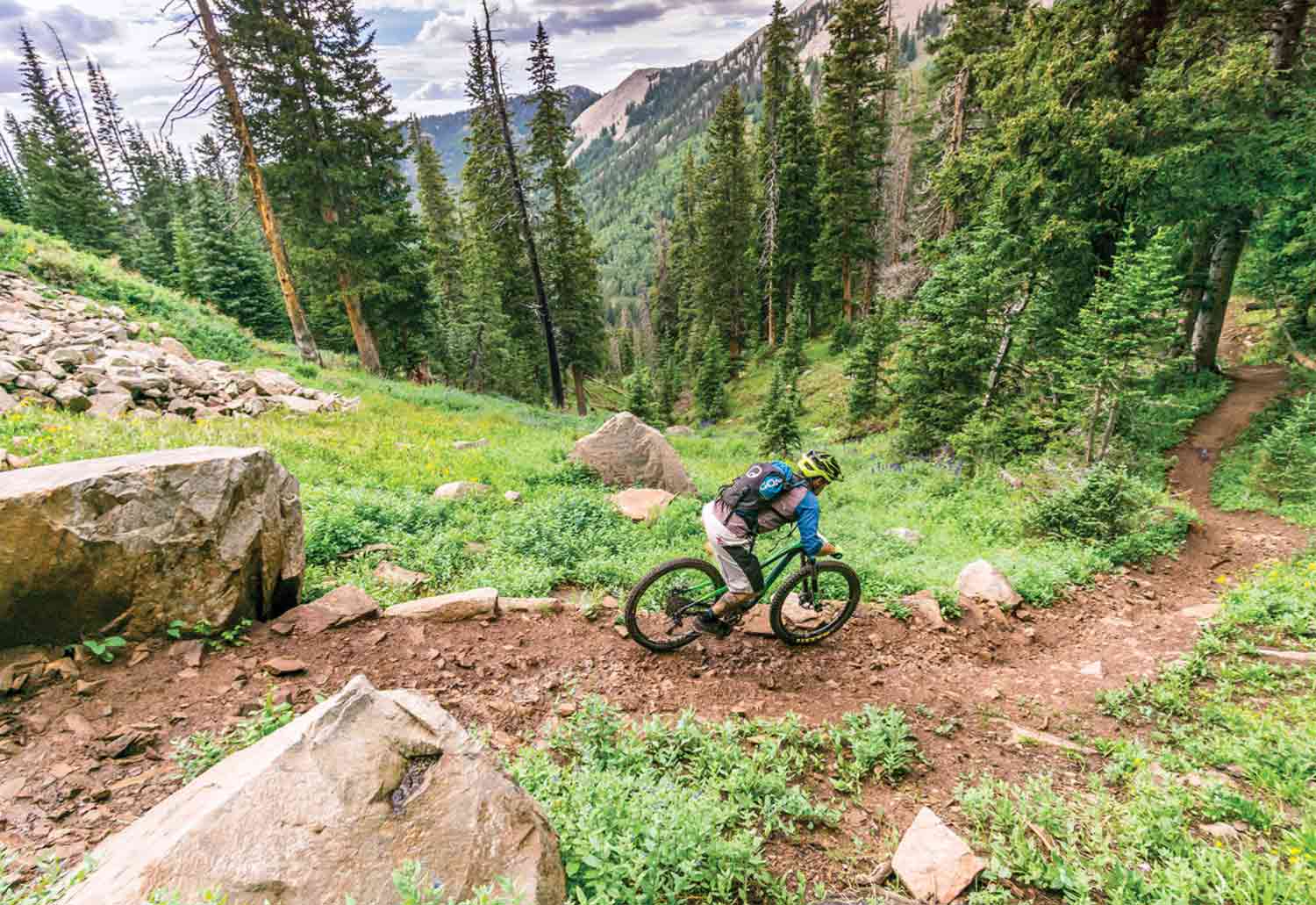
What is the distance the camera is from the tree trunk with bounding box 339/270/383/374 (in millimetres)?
20094

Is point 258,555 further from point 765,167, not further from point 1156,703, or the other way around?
point 765,167

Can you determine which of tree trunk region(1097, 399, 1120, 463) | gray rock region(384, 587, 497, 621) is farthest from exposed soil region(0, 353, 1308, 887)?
tree trunk region(1097, 399, 1120, 463)

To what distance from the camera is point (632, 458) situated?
11500 mm

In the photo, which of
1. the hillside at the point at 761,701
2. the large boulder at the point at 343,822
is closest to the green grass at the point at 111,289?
the hillside at the point at 761,701

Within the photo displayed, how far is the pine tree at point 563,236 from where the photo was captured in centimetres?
2233

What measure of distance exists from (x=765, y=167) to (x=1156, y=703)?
38746 millimetres

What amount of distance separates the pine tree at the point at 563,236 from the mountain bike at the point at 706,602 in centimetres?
2043

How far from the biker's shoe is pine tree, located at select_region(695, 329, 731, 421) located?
29620 millimetres

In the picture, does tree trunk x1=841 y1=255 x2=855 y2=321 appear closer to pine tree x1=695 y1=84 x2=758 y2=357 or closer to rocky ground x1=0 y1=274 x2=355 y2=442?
pine tree x1=695 y1=84 x2=758 y2=357

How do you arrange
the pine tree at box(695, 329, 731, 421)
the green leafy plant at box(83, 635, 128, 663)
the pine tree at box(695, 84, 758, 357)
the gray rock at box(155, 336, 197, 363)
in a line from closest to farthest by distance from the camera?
the green leafy plant at box(83, 635, 128, 663) → the gray rock at box(155, 336, 197, 363) → the pine tree at box(695, 329, 731, 421) → the pine tree at box(695, 84, 758, 357)

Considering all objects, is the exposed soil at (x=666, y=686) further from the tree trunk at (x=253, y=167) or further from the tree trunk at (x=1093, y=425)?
the tree trunk at (x=253, y=167)

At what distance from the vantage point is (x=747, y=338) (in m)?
43.1

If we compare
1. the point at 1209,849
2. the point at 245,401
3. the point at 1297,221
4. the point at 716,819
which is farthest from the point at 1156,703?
the point at 245,401

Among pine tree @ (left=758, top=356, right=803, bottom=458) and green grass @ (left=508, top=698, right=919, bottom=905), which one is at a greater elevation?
green grass @ (left=508, top=698, right=919, bottom=905)
